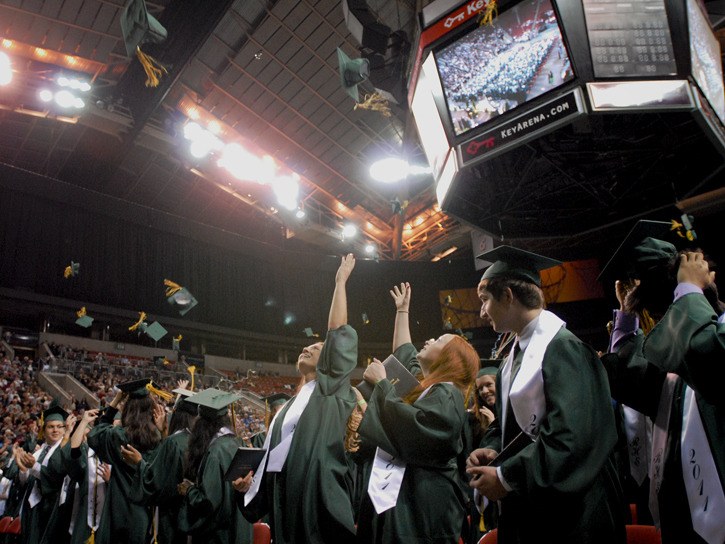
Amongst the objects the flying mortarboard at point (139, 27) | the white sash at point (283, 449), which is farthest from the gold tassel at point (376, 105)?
the white sash at point (283, 449)

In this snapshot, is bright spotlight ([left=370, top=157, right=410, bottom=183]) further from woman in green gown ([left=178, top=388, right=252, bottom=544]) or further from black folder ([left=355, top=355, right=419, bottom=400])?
black folder ([left=355, top=355, right=419, bottom=400])

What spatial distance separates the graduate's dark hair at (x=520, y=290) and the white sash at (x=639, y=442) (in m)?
0.77

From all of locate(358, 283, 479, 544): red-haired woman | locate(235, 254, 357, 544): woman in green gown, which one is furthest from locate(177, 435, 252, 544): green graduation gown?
locate(358, 283, 479, 544): red-haired woman

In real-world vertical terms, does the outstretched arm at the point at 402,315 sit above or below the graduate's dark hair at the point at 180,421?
above

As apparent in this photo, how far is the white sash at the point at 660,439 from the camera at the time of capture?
1754 mm

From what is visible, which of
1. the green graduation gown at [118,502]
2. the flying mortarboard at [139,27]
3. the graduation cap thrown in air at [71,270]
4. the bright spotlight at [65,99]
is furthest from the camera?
the graduation cap thrown in air at [71,270]

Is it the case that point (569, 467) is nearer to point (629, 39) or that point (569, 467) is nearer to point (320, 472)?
point (320, 472)

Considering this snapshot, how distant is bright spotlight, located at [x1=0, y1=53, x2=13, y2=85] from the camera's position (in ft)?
42.6

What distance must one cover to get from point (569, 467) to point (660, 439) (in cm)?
49

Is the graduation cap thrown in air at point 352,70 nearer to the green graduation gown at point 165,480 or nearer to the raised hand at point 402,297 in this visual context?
the raised hand at point 402,297

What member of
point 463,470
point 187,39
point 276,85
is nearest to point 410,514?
point 463,470

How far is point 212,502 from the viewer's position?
3180mm

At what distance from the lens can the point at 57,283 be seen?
18156 mm

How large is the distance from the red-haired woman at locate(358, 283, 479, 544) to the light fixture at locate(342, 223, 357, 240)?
17540mm
